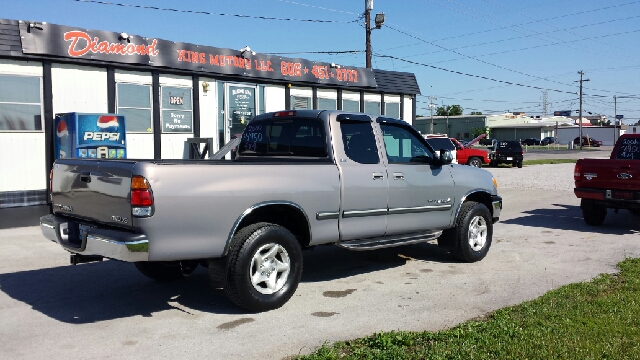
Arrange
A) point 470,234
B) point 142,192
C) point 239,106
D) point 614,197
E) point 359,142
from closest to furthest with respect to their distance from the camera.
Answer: point 142,192 → point 359,142 → point 470,234 → point 614,197 → point 239,106

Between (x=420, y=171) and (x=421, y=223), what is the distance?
65 centimetres

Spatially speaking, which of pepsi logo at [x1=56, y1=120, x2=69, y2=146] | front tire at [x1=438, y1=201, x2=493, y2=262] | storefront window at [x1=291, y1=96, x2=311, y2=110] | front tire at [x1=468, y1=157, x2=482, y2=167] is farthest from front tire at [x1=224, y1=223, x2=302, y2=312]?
front tire at [x1=468, y1=157, x2=482, y2=167]

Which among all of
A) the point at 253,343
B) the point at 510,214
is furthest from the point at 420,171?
the point at 510,214

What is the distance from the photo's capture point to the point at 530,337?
4.70 m

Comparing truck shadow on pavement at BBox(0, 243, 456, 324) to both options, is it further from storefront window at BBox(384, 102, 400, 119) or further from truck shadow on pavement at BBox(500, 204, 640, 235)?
storefront window at BBox(384, 102, 400, 119)

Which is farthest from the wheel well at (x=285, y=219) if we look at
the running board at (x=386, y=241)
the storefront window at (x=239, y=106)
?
the storefront window at (x=239, y=106)

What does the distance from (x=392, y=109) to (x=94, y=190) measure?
16110 mm

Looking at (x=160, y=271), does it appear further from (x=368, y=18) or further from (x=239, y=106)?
(x=368, y=18)

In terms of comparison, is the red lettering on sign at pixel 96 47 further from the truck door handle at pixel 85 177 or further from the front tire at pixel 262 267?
the front tire at pixel 262 267

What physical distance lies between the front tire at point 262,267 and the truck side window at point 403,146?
1914mm

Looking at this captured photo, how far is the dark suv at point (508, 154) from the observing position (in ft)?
106

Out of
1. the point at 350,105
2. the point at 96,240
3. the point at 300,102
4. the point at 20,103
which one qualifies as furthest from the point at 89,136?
the point at 350,105

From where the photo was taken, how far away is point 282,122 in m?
7.11

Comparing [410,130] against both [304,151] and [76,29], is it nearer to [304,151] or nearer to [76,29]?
[304,151]
